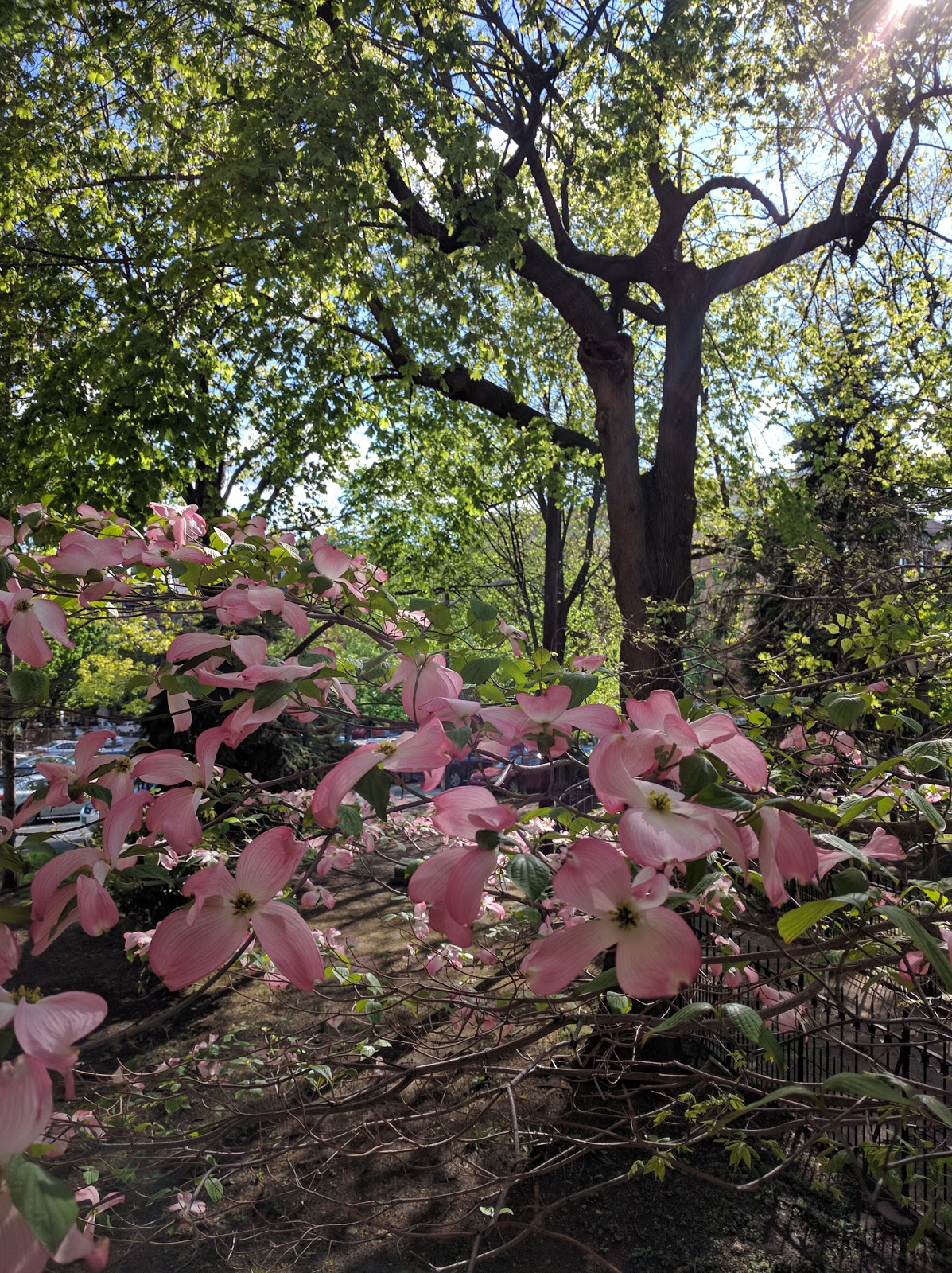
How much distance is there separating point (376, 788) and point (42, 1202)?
0.42m

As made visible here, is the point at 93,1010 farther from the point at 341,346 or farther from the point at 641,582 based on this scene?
the point at 341,346

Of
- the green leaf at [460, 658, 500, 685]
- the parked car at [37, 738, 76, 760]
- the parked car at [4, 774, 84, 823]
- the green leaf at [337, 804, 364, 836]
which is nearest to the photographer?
the green leaf at [337, 804, 364, 836]

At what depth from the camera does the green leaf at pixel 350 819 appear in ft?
2.83

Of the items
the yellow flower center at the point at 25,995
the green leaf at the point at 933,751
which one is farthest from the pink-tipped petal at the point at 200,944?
the green leaf at the point at 933,751

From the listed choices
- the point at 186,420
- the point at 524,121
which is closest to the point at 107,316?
the point at 186,420

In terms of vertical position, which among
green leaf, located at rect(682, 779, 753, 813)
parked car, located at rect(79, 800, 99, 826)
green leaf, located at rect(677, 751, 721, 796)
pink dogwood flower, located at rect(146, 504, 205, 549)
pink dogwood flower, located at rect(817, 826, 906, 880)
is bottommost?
parked car, located at rect(79, 800, 99, 826)

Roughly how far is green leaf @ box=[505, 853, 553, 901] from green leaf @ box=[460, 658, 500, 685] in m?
0.35

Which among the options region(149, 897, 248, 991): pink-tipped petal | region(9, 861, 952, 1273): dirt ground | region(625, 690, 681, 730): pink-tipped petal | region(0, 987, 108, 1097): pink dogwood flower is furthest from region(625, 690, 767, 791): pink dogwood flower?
region(9, 861, 952, 1273): dirt ground

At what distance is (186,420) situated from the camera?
6.41 metres

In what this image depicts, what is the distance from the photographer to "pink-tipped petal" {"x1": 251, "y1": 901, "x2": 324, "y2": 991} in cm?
71

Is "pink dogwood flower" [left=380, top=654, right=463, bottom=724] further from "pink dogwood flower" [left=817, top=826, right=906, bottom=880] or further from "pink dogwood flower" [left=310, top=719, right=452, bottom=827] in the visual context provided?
"pink dogwood flower" [left=817, top=826, right=906, bottom=880]

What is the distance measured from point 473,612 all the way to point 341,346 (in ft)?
24.8

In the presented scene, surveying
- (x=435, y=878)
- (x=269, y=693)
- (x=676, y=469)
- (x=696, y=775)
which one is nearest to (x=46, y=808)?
(x=269, y=693)

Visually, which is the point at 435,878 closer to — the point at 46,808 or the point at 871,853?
the point at 871,853
